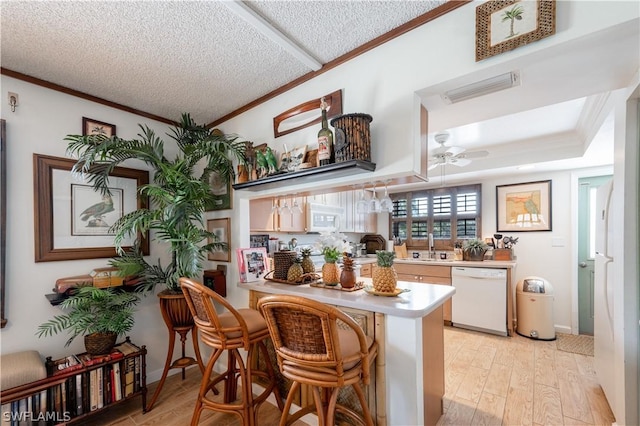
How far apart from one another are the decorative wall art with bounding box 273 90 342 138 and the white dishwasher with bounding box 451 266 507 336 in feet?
10.3

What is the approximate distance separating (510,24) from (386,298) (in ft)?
4.92

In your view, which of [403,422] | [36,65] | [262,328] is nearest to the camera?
[403,422]

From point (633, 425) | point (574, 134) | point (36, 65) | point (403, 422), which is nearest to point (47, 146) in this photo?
point (36, 65)

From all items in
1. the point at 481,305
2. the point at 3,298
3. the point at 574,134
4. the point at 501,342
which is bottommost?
the point at 501,342

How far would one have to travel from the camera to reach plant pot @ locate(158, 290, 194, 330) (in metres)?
2.17

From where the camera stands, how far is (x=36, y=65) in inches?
72.2

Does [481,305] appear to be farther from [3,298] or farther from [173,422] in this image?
[3,298]

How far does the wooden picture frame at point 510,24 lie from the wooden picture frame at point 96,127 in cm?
277

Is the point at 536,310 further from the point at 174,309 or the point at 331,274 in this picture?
the point at 174,309

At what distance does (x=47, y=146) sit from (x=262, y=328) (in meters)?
2.11

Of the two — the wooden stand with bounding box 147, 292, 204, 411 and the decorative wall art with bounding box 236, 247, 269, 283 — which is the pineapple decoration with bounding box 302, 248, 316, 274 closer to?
the decorative wall art with bounding box 236, 247, 269, 283

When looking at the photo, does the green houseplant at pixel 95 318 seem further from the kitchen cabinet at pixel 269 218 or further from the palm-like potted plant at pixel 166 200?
the kitchen cabinet at pixel 269 218

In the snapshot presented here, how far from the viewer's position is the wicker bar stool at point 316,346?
1.12 m

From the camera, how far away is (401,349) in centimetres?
148
